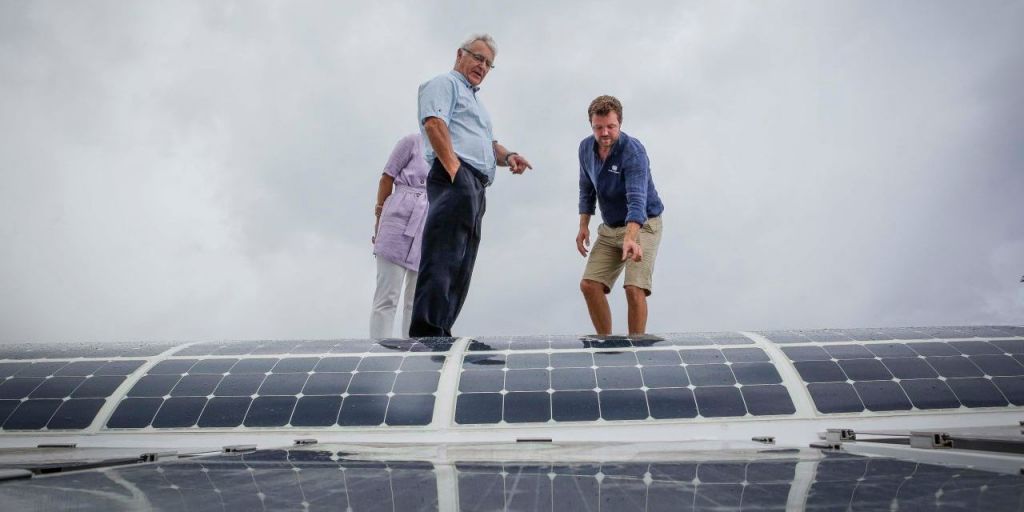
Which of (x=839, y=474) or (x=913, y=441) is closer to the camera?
(x=839, y=474)

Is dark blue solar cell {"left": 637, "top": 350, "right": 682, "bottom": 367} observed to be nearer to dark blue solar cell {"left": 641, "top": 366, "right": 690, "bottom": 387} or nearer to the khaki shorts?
dark blue solar cell {"left": 641, "top": 366, "right": 690, "bottom": 387}

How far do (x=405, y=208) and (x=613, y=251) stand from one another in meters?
2.88

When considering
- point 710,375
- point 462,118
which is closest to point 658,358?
point 710,375

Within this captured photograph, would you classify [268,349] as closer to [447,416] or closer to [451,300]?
[451,300]

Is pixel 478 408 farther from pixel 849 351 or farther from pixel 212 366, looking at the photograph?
pixel 849 351

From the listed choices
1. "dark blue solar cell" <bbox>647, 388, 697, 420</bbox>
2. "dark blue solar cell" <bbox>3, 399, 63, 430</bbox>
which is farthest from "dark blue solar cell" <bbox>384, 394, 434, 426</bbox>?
"dark blue solar cell" <bbox>3, 399, 63, 430</bbox>

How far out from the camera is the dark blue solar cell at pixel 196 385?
6.01 m

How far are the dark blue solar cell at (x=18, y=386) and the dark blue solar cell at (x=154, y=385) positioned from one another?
1120mm

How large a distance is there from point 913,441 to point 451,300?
4548mm

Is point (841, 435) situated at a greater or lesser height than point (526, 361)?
lesser

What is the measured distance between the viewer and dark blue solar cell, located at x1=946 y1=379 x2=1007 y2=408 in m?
5.65

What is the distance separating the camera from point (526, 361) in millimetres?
6223

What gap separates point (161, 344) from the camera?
756 cm

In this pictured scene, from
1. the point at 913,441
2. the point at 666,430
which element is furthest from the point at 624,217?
the point at 913,441
